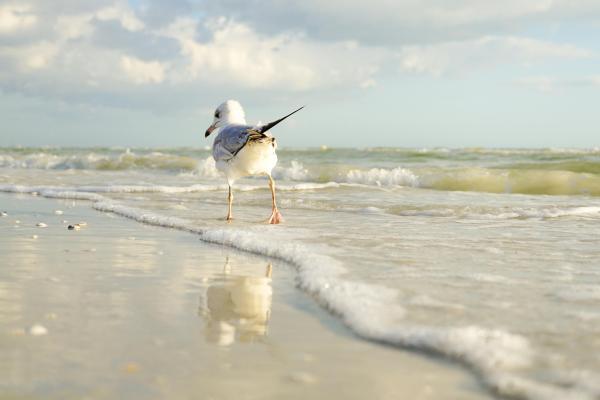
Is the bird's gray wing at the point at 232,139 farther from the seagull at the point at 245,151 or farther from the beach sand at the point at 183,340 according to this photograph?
the beach sand at the point at 183,340

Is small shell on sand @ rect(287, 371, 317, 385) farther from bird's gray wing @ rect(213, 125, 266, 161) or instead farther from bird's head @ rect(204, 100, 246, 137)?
bird's head @ rect(204, 100, 246, 137)

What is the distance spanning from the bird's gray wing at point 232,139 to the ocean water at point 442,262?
77cm


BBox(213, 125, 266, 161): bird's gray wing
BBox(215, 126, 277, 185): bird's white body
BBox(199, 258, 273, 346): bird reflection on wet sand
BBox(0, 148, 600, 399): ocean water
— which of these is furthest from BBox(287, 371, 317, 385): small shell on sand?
BBox(215, 126, 277, 185): bird's white body

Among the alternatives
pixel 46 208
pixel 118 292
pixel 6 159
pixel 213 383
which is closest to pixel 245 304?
pixel 118 292

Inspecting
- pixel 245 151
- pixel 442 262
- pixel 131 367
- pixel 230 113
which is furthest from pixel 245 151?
pixel 131 367

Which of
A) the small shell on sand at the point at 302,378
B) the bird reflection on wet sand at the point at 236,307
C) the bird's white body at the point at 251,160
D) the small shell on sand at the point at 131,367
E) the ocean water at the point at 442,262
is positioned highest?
the bird's white body at the point at 251,160

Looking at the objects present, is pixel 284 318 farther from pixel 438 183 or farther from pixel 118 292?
pixel 438 183

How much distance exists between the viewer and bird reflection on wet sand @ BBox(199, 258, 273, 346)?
9.93ft

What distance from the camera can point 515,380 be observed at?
95.7 inches

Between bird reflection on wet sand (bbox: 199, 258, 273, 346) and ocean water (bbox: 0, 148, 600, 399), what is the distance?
304mm

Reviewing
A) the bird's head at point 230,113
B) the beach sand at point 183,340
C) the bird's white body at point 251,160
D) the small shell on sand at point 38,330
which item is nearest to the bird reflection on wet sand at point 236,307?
the beach sand at point 183,340

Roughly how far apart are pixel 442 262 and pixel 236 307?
184 cm

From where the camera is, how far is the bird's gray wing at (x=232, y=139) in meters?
7.25

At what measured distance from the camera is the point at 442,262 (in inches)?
190
